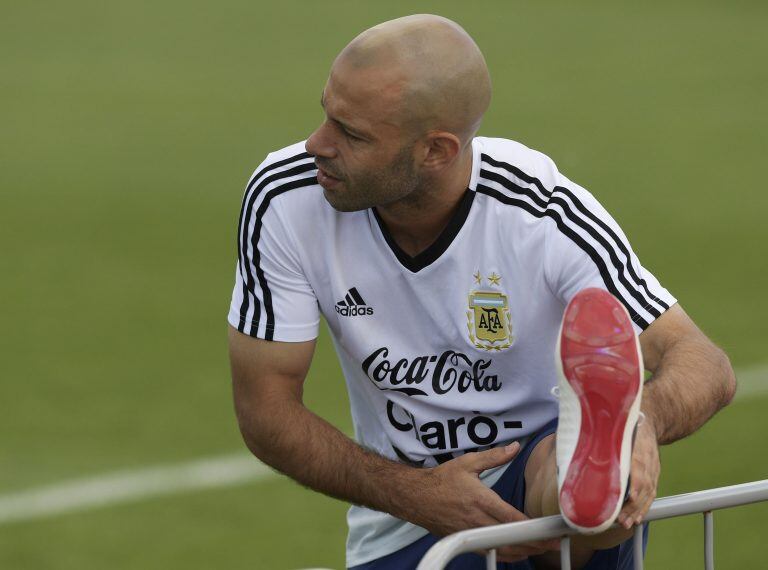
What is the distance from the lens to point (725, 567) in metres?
5.22

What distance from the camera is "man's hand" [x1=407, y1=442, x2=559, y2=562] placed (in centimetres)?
329

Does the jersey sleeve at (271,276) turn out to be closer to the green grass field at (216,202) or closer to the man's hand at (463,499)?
the man's hand at (463,499)

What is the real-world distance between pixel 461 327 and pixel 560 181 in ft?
1.53

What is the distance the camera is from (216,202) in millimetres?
9773

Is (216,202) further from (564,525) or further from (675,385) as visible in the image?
(564,525)

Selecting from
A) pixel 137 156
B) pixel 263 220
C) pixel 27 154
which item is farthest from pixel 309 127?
pixel 263 220

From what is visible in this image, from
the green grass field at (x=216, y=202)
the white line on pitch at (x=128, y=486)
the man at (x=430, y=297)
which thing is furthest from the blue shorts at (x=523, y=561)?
the white line on pitch at (x=128, y=486)

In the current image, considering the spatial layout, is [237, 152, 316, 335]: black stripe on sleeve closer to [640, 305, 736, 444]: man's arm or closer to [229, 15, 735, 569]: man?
[229, 15, 735, 569]: man

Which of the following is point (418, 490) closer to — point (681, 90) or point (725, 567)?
point (725, 567)

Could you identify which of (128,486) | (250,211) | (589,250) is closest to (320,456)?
(250,211)

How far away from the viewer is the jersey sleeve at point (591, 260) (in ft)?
11.2

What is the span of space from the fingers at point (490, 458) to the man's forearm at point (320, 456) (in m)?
0.21

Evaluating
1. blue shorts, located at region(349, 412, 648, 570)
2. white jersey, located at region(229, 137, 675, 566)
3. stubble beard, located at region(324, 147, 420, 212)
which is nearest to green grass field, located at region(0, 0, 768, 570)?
blue shorts, located at region(349, 412, 648, 570)

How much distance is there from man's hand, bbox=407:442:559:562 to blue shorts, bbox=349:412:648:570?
17 cm
